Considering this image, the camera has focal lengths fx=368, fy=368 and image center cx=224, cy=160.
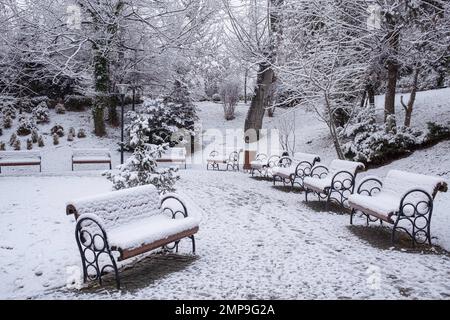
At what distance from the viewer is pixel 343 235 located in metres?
5.86

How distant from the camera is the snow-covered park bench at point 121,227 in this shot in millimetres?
4053

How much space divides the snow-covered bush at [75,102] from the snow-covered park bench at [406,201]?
20.0m

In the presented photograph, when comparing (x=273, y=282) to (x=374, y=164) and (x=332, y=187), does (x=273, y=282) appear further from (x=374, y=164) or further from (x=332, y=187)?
(x=374, y=164)

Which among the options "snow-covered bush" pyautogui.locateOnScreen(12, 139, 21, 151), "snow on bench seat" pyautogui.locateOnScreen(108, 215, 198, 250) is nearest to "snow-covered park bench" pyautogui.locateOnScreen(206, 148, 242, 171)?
"snow-covered bush" pyautogui.locateOnScreen(12, 139, 21, 151)

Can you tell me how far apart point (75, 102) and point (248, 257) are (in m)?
20.6

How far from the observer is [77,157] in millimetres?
15422

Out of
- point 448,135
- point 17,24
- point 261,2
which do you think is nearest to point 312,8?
point 261,2

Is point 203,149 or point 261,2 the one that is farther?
point 203,149

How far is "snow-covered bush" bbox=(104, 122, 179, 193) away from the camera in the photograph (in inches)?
285

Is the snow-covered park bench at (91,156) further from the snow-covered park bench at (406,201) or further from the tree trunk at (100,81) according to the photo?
the snow-covered park bench at (406,201)

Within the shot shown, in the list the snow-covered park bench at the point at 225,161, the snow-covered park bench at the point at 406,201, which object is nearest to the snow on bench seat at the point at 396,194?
the snow-covered park bench at the point at 406,201

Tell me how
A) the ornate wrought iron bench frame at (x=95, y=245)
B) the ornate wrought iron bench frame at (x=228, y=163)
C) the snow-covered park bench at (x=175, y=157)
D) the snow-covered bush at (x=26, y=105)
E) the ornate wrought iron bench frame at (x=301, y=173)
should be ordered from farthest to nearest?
the snow-covered bush at (x=26, y=105) → the snow-covered park bench at (x=175, y=157) → the ornate wrought iron bench frame at (x=228, y=163) → the ornate wrought iron bench frame at (x=301, y=173) → the ornate wrought iron bench frame at (x=95, y=245)

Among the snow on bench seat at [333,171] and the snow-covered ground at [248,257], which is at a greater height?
the snow on bench seat at [333,171]
